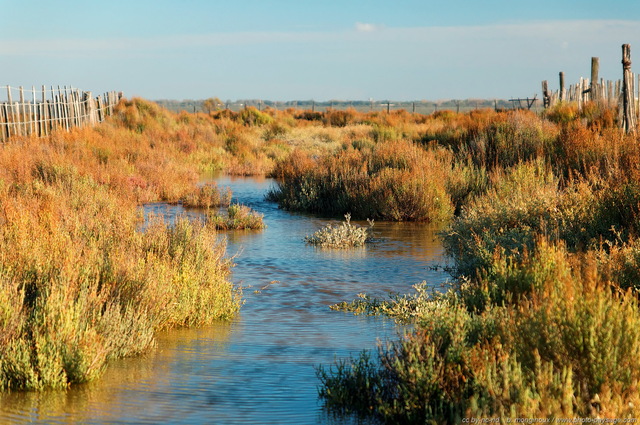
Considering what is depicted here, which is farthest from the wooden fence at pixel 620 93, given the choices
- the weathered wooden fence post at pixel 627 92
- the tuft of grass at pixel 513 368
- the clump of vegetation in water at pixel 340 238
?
Answer: the tuft of grass at pixel 513 368

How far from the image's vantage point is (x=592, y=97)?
23109 mm

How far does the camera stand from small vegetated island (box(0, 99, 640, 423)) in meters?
4.82

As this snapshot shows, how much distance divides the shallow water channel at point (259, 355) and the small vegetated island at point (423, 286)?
218mm

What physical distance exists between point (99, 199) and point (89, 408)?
339 inches

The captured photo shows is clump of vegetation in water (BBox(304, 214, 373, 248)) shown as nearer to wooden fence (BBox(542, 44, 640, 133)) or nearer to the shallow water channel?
the shallow water channel

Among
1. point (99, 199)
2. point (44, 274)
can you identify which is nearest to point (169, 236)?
point (44, 274)

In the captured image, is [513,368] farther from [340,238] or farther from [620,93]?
[620,93]

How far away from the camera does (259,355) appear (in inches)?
274

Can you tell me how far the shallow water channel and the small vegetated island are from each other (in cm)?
22

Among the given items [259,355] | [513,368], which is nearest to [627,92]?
[259,355]

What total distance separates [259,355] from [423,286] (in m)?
2.28

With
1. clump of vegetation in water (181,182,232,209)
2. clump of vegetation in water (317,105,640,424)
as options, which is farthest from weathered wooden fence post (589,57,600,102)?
clump of vegetation in water (317,105,640,424)

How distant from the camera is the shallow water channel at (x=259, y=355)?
5.52m

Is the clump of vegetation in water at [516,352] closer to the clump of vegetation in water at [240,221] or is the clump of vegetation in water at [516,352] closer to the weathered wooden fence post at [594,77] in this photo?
the clump of vegetation in water at [240,221]
